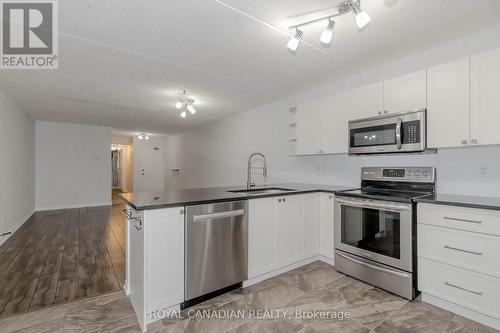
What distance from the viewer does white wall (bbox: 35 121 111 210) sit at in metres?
6.83

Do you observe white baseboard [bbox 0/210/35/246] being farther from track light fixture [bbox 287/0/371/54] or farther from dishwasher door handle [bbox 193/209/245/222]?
track light fixture [bbox 287/0/371/54]

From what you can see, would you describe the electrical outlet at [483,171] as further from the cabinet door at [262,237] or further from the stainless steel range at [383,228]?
the cabinet door at [262,237]

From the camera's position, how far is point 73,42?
241cm

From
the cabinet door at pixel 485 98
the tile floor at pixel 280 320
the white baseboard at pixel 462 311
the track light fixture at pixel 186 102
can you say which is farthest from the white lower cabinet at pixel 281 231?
the track light fixture at pixel 186 102

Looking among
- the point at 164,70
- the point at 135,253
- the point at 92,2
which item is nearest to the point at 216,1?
the point at 92,2

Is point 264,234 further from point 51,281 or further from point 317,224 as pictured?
point 51,281

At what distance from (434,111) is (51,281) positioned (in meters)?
4.28

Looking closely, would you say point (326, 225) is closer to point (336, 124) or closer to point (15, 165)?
point (336, 124)

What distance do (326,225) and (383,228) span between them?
766 mm

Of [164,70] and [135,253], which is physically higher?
[164,70]

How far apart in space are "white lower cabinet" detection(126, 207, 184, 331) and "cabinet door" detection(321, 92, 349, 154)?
214 centimetres

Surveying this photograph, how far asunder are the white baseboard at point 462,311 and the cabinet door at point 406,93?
1779mm

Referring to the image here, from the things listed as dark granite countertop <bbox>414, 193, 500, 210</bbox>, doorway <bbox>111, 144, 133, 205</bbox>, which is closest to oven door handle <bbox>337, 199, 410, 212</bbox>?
dark granite countertop <bbox>414, 193, 500, 210</bbox>

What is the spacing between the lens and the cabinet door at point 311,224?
3062 millimetres
